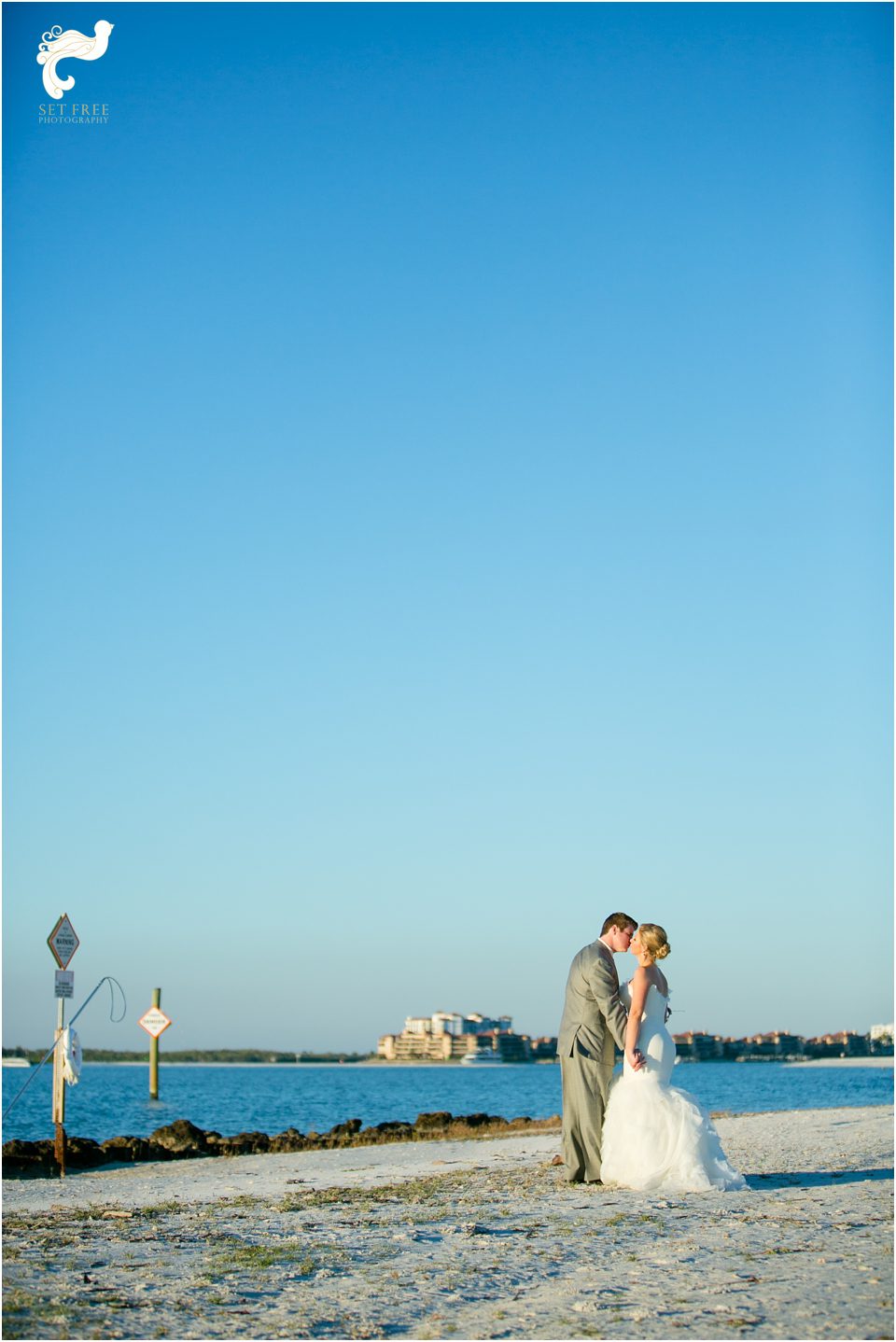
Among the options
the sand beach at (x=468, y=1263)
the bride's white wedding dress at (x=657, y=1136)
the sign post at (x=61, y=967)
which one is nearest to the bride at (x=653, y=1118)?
the bride's white wedding dress at (x=657, y=1136)

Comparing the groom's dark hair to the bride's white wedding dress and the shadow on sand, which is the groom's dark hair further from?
the shadow on sand

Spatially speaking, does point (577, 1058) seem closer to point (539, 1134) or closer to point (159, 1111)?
point (539, 1134)

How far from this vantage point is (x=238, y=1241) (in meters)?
7.79

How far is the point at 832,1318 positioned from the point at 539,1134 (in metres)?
14.9

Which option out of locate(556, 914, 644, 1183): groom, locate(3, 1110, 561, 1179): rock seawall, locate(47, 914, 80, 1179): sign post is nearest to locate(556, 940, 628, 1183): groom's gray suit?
locate(556, 914, 644, 1183): groom

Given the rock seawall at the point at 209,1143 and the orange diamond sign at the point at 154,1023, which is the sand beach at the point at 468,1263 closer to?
the rock seawall at the point at 209,1143

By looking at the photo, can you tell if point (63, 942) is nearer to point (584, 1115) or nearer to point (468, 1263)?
point (584, 1115)

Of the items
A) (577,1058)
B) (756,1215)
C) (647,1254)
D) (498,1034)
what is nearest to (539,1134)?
(577,1058)

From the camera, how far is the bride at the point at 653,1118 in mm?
9977

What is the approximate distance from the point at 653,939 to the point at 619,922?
0.52 metres

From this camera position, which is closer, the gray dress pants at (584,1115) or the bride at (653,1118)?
the bride at (653,1118)

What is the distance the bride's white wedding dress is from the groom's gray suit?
15 centimetres

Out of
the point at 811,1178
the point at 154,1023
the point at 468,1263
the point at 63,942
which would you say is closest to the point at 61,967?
the point at 63,942

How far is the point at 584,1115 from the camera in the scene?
1059cm
